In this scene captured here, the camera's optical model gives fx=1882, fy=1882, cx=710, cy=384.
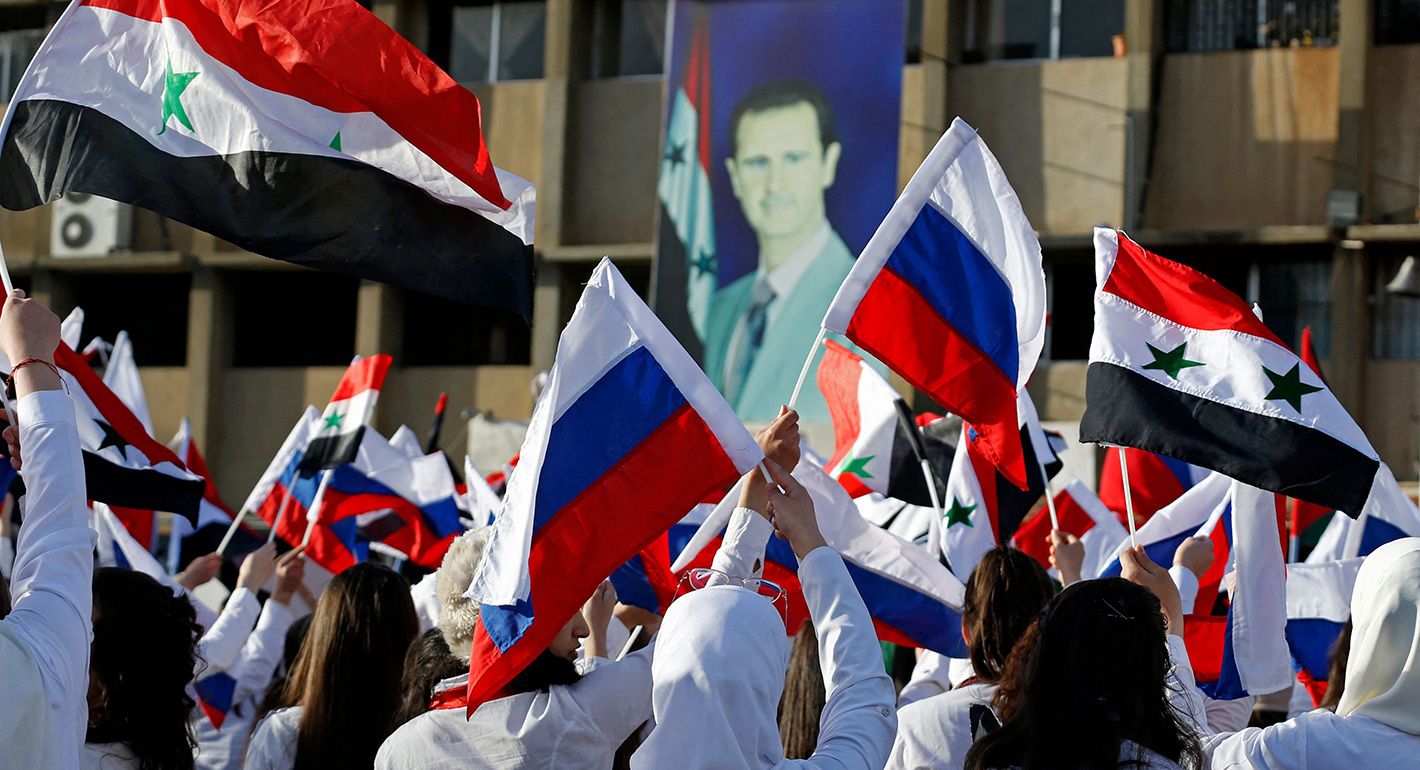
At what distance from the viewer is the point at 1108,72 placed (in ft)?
66.4

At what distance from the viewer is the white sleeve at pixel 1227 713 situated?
5.81 m

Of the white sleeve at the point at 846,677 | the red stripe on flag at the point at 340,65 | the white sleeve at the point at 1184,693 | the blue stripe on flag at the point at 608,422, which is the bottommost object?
the white sleeve at the point at 1184,693

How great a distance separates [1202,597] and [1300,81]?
45.1 feet

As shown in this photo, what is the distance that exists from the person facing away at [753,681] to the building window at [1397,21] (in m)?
18.1

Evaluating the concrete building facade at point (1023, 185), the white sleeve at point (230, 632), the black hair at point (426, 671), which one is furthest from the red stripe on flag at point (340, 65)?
the concrete building facade at point (1023, 185)

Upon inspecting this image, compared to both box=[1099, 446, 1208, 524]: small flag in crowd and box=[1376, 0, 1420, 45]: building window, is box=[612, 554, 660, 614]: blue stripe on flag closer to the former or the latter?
box=[1099, 446, 1208, 524]: small flag in crowd

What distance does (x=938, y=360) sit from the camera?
5598 mm

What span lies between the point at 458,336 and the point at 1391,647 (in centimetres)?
1971

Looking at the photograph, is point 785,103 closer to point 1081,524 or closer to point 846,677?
point 1081,524

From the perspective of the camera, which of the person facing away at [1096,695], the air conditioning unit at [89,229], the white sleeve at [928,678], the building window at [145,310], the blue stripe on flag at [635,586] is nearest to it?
the person facing away at [1096,695]

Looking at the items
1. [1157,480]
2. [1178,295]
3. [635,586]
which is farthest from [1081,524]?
[635,586]

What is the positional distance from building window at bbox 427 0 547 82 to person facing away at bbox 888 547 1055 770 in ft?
60.2

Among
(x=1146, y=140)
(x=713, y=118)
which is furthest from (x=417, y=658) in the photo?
(x=1146, y=140)

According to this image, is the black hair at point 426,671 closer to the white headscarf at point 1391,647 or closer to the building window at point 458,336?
the white headscarf at point 1391,647
